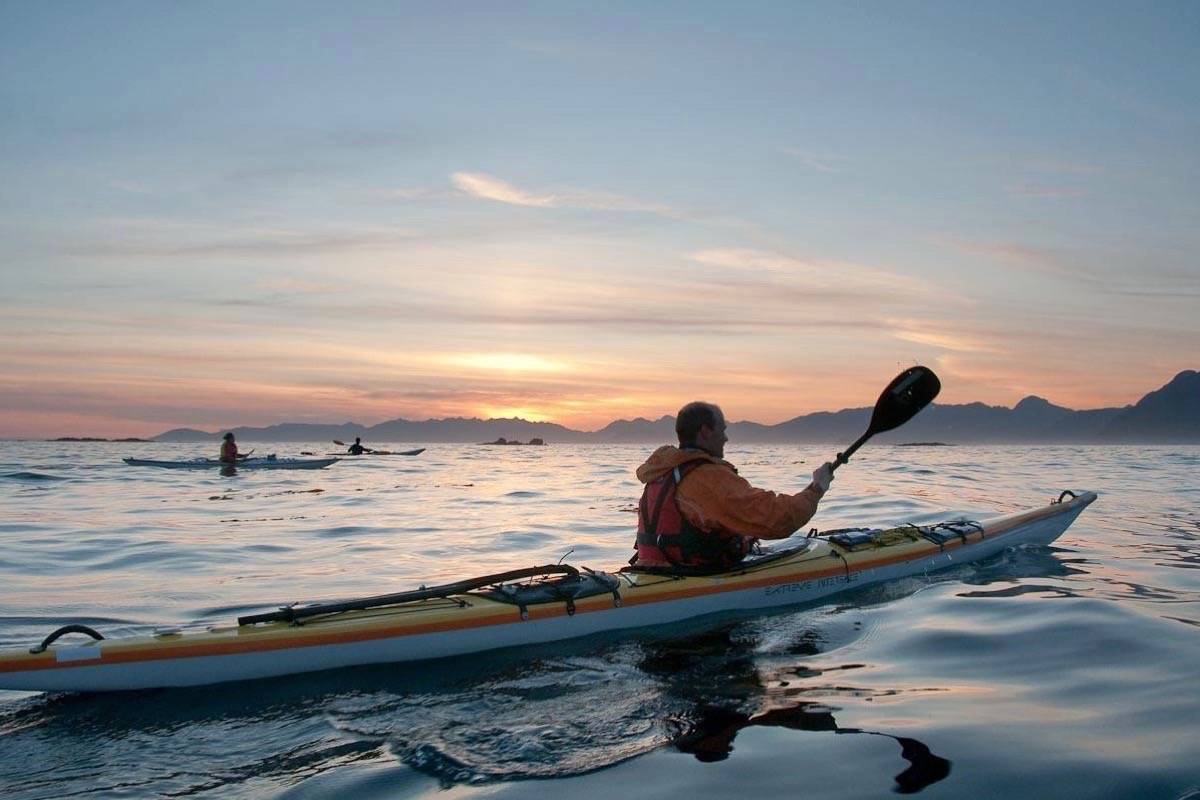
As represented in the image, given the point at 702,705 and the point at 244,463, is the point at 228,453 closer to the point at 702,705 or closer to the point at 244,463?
the point at 244,463

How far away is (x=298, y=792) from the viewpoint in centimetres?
337

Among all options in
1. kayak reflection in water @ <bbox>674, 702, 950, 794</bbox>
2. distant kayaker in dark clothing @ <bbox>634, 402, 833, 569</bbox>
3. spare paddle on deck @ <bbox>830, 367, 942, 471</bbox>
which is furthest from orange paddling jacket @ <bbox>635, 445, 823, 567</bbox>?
spare paddle on deck @ <bbox>830, 367, 942, 471</bbox>

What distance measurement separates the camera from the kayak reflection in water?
11.2 feet

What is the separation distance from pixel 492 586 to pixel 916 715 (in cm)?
310

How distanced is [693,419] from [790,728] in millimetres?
2462

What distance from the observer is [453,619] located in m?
5.31

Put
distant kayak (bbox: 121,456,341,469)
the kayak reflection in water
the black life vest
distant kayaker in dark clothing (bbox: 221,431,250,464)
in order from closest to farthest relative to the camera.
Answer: the kayak reflection in water → the black life vest → distant kayaker in dark clothing (bbox: 221,431,250,464) → distant kayak (bbox: 121,456,341,469)

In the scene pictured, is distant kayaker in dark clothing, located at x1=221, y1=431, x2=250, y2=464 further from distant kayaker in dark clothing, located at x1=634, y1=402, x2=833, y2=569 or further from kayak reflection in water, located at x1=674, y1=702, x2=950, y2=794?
kayak reflection in water, located at x1=674, y1=702, x2=950, y2=794

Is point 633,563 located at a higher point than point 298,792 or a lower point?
higher

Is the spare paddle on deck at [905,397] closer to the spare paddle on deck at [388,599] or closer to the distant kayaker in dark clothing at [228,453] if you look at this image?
the spare paddle on deck at [388,599]

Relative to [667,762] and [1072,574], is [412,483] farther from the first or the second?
[667,762]

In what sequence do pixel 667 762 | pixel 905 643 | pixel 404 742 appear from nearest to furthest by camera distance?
pixel 667 762 < pixel 404 742 < pixel 905 643

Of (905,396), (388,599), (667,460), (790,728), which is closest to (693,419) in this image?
(667,460)

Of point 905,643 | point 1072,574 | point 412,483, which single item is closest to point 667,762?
point 905,643
